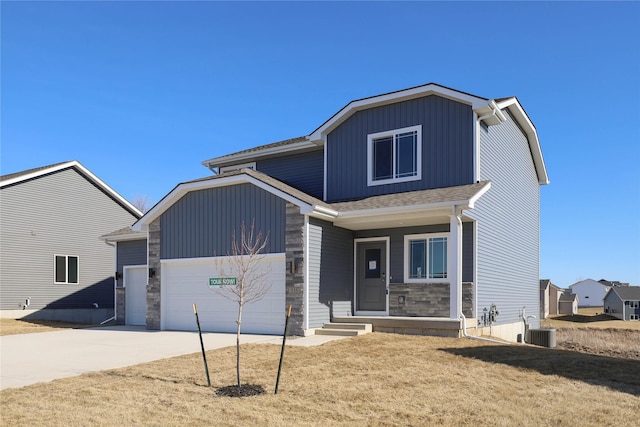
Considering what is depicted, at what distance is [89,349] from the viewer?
1195cm

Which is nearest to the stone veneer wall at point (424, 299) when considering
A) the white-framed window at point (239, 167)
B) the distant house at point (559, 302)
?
the white-framed window at point (239, 167)

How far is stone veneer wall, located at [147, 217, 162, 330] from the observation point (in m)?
16.5

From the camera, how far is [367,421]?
6.08 meters

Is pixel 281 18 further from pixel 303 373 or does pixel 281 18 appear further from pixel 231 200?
pixel 303 373

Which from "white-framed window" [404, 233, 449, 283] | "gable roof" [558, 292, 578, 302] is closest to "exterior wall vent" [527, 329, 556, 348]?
"white-framed window" [404, 233, 449, 283]

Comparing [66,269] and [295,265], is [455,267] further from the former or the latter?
[66,269]

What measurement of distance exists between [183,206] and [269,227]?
3545mm

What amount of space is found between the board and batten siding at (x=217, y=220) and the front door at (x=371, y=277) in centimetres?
281

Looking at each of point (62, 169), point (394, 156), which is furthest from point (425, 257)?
point (62, 169)

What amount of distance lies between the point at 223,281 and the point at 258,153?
5380 millimetres

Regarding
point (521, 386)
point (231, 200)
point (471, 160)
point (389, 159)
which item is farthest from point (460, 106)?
point (521, 386)

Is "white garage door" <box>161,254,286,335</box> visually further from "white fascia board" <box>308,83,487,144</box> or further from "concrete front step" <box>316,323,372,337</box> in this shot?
"white fascia board" <box>308,83,487,144</box>

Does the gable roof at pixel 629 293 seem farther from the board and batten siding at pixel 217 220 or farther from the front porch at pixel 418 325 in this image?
the board and batten siding at pixel 217 220

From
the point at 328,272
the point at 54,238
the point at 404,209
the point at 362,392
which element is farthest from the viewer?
the point at 54,238
